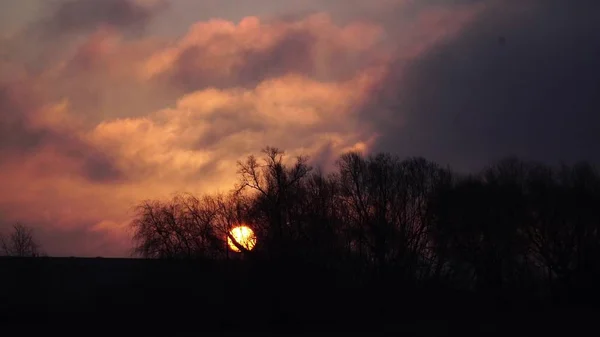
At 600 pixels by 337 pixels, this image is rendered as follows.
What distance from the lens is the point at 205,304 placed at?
176 ft

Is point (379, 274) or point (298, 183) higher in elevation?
point (298, 183)

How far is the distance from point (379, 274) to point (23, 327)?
95.5 feet

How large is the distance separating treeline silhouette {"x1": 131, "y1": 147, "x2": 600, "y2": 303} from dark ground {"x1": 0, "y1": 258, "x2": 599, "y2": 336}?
4866 mm

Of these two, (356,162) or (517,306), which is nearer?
(517,306)

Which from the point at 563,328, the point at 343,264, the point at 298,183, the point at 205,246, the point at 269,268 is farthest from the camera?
the point at 298,183

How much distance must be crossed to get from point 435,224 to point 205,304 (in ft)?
87.7

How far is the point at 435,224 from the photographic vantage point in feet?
233

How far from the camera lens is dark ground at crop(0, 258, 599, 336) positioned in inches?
1978

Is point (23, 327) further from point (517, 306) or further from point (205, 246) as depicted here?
point (517, 306)

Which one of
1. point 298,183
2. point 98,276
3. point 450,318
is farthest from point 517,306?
point 98,276

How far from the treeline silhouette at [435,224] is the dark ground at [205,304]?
487 centimetres

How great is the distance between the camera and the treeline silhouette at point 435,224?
6306cm

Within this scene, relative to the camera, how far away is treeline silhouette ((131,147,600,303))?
6306 centimetres

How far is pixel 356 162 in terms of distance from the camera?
73.6 m
